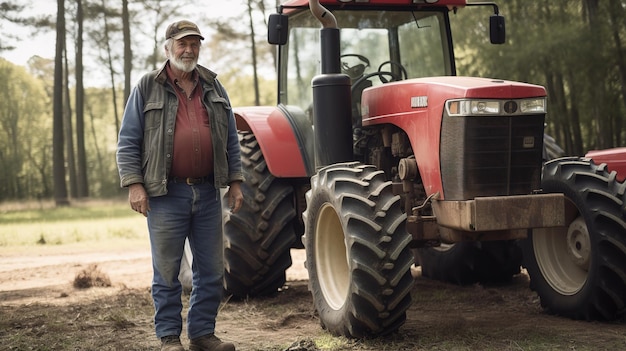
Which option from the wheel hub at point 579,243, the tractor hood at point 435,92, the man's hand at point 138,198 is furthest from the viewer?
the wheel hub at point 579,243

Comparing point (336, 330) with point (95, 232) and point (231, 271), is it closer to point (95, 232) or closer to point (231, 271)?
point (231, 271)

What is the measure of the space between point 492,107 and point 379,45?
1.90 meters

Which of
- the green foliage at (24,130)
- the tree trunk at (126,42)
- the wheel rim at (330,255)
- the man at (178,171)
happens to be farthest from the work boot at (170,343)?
the tree trunk at (126,42)

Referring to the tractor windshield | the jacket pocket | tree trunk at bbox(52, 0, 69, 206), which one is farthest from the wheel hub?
tree trunk at bbox(52, 0, 69, 206)

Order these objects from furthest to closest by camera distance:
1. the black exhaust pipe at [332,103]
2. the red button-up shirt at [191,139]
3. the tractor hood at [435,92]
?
1. the black exhaust pipe at [332,103]
2. the tractor hood at [435,92]
3. the red button-up shirt at [191,139]

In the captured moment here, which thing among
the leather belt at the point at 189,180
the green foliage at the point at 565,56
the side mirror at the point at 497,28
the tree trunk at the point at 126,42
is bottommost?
the leather belt at the point at 189,180

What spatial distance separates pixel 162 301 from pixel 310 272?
1263 mm

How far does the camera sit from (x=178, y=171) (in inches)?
174

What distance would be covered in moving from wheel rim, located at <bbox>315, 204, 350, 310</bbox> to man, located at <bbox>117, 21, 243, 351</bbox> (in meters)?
0.90

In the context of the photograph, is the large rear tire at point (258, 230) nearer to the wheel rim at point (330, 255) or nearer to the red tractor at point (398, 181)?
the red tractor at point (398, 181)

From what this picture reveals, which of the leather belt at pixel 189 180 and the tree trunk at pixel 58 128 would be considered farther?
the tree trunk at pixel 58 128

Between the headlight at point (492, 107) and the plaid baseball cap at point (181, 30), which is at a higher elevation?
the plaid baseball cap at point (181, 30)

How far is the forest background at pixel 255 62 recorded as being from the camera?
54.3 feet

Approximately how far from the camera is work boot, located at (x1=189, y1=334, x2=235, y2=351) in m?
4.54
